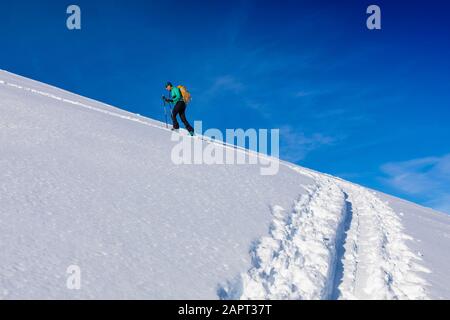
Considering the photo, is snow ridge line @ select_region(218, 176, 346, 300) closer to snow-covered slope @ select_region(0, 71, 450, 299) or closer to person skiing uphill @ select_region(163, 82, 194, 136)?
snow-covered slope @ select_region(0, 71, 450, 299)

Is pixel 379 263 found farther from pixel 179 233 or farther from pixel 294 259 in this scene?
pixel 179 233

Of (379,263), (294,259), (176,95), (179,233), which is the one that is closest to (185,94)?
(176,95)

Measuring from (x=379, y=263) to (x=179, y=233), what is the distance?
8.60 feet

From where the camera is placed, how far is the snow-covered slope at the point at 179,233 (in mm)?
3559

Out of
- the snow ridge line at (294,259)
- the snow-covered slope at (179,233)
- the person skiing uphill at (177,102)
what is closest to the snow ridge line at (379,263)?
the snow-covered slope at (179,233)

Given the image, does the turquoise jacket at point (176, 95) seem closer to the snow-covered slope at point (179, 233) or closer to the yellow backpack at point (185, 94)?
the yellow backpack at point (185, 94)

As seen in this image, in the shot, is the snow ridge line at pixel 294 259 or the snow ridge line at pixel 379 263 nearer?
the snow ridge line at pixel 294 259

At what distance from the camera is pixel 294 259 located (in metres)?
4.65

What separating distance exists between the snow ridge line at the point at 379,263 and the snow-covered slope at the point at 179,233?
0.02m

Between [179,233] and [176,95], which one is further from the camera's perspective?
[176,95]

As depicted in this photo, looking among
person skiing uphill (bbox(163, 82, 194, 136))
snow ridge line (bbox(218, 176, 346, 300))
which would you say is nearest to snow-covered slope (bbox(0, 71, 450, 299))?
snow ridge line (bbox(218, 176, 346, 300))
